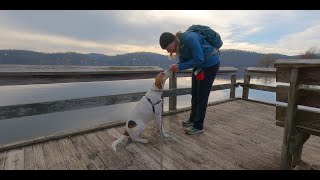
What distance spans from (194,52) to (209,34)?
0.51 meters

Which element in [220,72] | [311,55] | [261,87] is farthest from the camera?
[311,55]

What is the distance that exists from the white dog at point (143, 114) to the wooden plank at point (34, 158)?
0.90 metres

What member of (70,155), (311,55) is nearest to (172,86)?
(70,155)

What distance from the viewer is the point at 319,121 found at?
2.07 m

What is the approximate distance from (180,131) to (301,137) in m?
2.01

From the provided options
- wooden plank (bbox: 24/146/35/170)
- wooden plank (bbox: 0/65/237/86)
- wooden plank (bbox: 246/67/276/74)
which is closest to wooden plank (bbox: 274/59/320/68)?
wooden plank (bbox: 0/65/237/86)

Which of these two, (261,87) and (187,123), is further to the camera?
(261,87)

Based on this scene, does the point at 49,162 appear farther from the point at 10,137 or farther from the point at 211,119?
the point at 10,137

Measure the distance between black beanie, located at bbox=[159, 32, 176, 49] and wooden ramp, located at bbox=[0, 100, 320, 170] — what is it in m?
1.54

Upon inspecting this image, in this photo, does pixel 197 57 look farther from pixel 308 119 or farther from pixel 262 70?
pixel 262 70

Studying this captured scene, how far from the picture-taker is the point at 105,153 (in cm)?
297

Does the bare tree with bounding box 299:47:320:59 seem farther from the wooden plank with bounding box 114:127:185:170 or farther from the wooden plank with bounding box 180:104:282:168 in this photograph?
the wooden plank with bounding box 114:127:185:170
